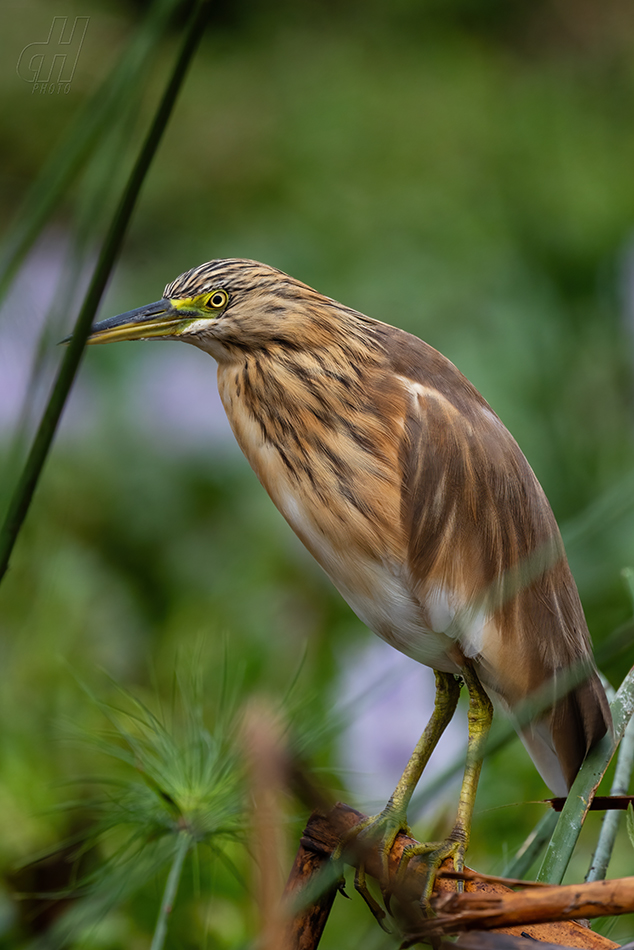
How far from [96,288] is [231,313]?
377 millimetres

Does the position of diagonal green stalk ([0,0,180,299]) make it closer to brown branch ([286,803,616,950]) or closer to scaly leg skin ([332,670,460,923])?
brown branch ([286,803,616,950])

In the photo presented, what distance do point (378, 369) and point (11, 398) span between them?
142 centimetres

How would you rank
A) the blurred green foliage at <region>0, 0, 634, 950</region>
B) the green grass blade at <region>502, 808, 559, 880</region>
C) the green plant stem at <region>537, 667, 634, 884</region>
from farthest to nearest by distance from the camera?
the blurred green foliage at <region>0, 0, 634, 950</region>, the green grass blade at <region>502, 808, 559, 880</region>, the green plant stem at <region>537, 667, 634, 884</region>

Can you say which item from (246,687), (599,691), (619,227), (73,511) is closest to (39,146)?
(73,511)

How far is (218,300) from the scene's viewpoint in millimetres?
865

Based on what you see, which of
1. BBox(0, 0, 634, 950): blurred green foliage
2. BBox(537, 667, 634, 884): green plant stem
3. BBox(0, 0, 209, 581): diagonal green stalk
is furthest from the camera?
BBox(0, 0, 634, 950): blurred green foliage

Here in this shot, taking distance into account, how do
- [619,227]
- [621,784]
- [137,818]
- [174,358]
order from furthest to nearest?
[619,227] → [174,358] → [137,818] → [621,784]

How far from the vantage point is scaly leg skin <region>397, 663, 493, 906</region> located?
834 millimetres

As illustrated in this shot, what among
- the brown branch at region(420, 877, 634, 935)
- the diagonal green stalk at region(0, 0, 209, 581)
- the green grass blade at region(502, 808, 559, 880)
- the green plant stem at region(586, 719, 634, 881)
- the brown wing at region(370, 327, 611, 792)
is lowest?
the green grass blade at region(502, 808, 559, 880)

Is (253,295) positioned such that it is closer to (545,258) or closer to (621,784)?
(621,784)

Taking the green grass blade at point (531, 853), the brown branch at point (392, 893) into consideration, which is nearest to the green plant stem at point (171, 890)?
the brown branch at point (392, 893)

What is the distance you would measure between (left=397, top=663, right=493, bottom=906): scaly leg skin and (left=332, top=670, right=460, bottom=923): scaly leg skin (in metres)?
0.03

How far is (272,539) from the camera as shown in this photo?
2096mm

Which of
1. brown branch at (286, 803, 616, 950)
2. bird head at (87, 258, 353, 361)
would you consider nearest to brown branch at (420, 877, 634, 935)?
brown branch at (286, 803, 616, 950)
